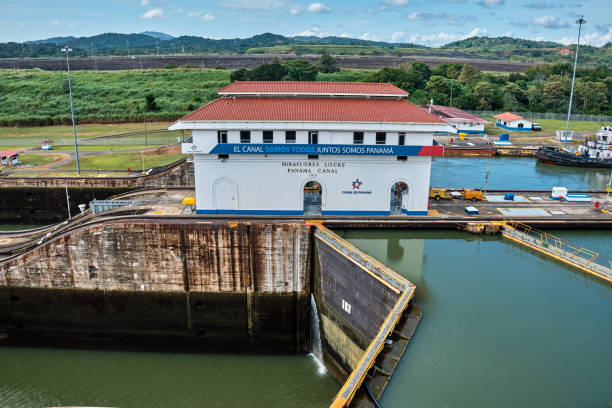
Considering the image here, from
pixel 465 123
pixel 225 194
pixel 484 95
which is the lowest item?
pixel 225 194

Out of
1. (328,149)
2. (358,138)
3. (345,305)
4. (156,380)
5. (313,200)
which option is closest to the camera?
(156,380)

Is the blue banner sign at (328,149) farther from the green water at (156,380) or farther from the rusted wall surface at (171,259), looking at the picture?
the green water at (156,380)

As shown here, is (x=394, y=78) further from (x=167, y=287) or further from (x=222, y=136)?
(x=167, y=287)

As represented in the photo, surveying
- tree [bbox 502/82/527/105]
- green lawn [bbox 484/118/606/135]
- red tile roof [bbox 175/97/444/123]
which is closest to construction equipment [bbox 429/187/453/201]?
red tile roof [bbox 175/97/444/123]

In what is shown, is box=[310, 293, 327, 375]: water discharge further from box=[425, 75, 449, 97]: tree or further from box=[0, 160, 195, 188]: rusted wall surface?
box=[425, 75, 449, 97]: tree

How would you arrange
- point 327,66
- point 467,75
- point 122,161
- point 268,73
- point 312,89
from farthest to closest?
point 327,66
point 467,75
point 268,73
point 122,161
point 312,89

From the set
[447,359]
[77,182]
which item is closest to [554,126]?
[77,182]
